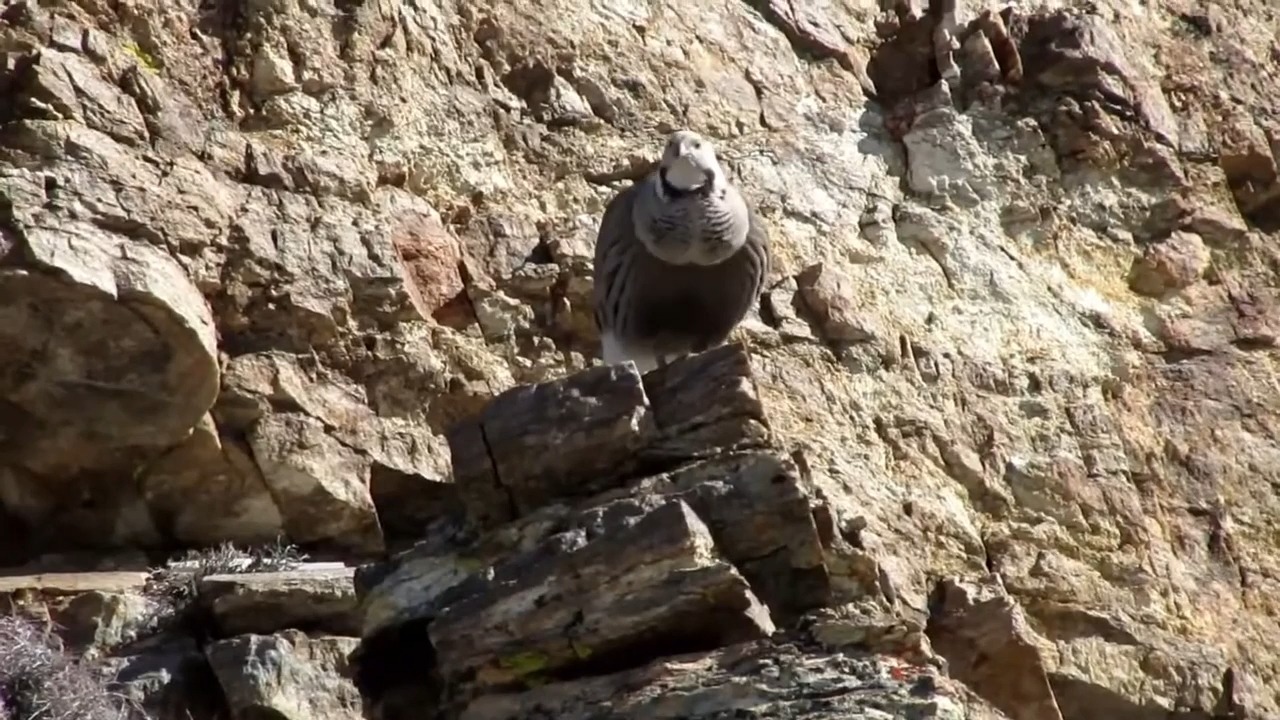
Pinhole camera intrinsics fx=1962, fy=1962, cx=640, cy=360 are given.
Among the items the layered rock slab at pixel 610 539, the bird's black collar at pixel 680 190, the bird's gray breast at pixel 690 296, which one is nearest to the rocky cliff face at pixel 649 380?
the layered rock slab at pixel 610 539

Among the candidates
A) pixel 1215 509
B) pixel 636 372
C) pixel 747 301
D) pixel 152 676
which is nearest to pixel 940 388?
pixel 1215 509

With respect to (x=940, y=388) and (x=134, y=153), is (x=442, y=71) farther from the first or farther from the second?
(x=940, y=388)

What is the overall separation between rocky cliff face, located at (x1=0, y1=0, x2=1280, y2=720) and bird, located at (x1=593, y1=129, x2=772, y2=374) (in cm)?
77

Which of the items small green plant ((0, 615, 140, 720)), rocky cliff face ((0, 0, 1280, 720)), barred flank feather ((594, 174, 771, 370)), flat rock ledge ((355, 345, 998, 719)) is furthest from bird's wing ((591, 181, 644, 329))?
small green plant ((0, 615, 140, 720))

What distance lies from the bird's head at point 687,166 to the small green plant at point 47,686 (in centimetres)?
256

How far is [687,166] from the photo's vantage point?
6961 mm

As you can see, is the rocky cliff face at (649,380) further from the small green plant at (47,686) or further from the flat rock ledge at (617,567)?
the small green plant at (47,686)

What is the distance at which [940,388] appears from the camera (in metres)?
8.94

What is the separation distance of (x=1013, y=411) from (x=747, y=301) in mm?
2227

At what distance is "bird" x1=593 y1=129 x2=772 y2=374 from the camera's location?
22.7 feet

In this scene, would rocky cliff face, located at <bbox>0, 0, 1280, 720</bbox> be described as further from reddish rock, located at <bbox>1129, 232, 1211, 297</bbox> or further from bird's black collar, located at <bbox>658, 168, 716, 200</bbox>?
bird's black collar, located at <bbox>658, 168, 716, 200</bbox>

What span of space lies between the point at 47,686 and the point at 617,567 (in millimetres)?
1955

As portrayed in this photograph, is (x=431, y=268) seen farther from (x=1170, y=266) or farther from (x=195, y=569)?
(x=1170, y=266)

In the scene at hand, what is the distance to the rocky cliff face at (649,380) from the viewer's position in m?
5.81
